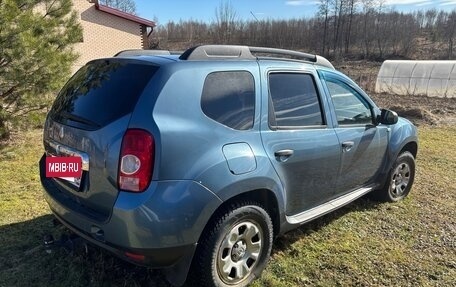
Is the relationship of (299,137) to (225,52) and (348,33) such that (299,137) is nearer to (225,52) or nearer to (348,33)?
(225,52)

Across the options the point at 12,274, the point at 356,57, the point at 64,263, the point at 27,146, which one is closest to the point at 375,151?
the point at 64,263

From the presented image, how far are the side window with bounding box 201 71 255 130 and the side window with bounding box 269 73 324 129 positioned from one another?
23cm

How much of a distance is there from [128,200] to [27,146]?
17.5ft

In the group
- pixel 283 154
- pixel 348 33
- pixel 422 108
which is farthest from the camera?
pixel 348 33

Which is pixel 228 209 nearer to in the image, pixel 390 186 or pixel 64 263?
pixel 64 263

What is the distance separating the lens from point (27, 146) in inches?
265

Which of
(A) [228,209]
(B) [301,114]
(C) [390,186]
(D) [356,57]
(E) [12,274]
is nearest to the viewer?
(A) [228,209]

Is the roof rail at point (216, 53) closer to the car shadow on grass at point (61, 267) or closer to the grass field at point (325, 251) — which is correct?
the car shadow on grass at point (61, 267)

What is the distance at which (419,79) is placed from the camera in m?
17.5

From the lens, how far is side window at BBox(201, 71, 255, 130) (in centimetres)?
255

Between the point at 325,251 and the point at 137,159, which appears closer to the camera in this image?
the point at 137,159

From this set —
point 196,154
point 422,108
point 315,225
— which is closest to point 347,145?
point 315,225

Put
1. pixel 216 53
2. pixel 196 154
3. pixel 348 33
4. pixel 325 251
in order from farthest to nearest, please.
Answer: pixel 348 33, pixel 325 251, pixel 216 53, pixel 196 154

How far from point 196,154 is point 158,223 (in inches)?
18.3
